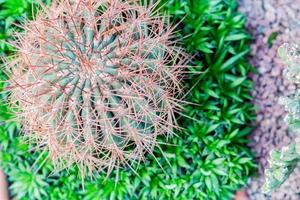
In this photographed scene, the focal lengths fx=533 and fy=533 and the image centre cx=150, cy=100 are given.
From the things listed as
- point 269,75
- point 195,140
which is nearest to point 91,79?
point 195,140

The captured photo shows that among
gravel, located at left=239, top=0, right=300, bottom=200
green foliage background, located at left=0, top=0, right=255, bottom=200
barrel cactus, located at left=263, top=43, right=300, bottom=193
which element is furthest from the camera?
gravel, located at left=239, top=0, right=300, bottom=200

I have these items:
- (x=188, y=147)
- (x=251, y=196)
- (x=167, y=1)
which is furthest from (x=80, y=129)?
(x=251, y=196)

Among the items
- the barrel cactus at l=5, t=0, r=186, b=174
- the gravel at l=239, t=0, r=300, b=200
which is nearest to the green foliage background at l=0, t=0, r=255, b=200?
the gravel at l=239, t=0, r=300, b=200

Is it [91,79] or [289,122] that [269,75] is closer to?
[289,122]

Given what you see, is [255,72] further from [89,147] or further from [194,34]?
[89,147]

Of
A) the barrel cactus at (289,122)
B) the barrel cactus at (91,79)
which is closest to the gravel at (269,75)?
the barrel cactus at (289,122)

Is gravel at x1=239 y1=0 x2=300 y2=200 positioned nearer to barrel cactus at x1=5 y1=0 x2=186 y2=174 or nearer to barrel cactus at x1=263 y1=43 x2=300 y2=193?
barrel cactus at x1=263 y1=43 x2=300 y2=193
